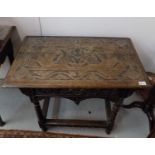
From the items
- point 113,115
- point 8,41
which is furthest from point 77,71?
point 8,41

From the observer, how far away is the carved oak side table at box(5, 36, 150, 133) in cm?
108

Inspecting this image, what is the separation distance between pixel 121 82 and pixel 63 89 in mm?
361

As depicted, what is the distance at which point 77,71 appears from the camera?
1.17m

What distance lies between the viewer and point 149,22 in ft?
4.68

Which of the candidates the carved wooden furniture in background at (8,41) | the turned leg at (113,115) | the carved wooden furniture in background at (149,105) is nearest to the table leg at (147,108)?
the carved wooden furniture in background at (149,105)

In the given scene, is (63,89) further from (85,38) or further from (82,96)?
(85,38)

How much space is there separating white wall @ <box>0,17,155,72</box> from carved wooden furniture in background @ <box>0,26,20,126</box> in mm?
57

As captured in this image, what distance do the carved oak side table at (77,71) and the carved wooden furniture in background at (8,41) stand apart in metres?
0.13

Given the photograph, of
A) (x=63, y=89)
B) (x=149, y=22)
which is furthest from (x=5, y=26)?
(x=149, y=22)

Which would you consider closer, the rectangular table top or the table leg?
the rectangular table top

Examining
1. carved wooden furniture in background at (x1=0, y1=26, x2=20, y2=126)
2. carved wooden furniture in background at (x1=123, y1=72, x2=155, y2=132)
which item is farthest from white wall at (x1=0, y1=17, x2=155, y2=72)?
carved wooden furniture in background at (x1=123, y1=72, x2=155, y2=132)

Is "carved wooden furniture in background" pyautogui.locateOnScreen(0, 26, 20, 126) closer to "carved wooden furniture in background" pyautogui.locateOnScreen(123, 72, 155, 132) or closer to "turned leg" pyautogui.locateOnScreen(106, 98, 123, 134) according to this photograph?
"turned leg" pyautogui.locateOnScreen(106, 98, 123, 134)

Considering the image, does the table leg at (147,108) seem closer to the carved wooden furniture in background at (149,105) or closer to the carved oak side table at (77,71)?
the carved wooden furniture in background at (149,105)

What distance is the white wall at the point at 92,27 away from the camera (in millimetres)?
1438
